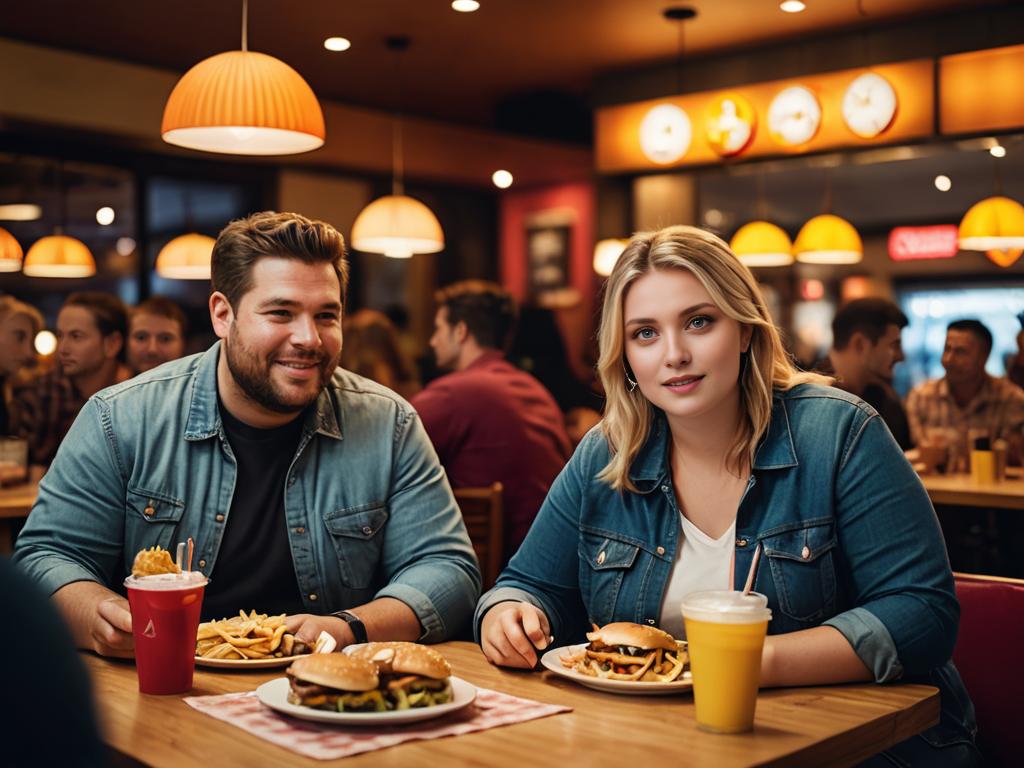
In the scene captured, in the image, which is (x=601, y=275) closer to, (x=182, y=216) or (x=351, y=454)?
(x=182, y=216)

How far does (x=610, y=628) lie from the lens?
1704 millimetres

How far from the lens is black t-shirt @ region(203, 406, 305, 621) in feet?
7.24

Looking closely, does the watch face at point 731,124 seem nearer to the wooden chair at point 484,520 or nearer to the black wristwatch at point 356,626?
the wooden chair at point 484,520

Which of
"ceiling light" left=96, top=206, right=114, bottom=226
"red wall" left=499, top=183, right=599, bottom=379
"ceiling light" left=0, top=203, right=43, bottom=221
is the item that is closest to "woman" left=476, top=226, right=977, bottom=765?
"ceiling light" left=0, top=203, right=43, bottom=221

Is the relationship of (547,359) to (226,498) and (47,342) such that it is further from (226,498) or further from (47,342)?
(226,498)

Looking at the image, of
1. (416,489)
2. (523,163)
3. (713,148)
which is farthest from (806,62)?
(416,489)

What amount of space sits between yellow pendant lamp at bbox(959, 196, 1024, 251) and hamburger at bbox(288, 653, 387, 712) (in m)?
5.13

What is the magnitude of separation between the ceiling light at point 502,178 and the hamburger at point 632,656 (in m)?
8.29

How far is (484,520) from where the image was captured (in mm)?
3418

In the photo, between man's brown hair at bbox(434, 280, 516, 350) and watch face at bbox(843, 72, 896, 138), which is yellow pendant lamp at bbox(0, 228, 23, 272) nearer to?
man's brown hair at bbox(434, 280, 516, 350)

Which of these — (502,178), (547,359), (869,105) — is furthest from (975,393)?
(502,178)

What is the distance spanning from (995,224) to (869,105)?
36.0 inches

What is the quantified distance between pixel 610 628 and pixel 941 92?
17.1 ft

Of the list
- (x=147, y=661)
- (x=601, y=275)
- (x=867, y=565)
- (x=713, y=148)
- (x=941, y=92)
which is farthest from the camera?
(x=601, y=275)
